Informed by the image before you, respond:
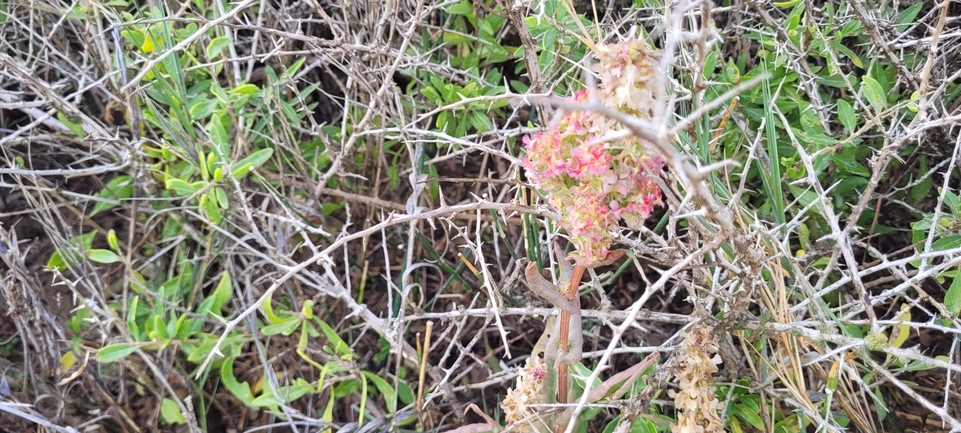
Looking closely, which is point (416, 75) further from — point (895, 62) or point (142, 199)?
point (895, 62)

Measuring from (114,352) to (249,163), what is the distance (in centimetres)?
45

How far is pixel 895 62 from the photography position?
1.18 m

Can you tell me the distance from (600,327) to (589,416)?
1.22 ft

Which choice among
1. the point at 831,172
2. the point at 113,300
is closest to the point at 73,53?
the point at 113,300

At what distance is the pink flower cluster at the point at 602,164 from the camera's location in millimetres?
652

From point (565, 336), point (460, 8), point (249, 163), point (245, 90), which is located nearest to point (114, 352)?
point (249, 163)

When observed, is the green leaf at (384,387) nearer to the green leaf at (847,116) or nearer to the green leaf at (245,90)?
the green leaf at (245,90)

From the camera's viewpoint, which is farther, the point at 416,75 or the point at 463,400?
the point at 416,75

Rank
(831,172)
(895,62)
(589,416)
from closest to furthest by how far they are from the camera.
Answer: (589,416)
(895,62)
(831,172)

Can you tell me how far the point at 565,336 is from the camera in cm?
92

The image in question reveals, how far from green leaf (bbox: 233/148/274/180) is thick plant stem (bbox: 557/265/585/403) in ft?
2.42

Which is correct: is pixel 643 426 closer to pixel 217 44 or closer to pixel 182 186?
pixel 182 186

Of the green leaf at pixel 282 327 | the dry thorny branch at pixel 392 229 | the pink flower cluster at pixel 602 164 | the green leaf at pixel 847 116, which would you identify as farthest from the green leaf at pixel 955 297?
the green leaf at pixel 282 327

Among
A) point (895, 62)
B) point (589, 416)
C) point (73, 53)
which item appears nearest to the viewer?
point (589, 416)
